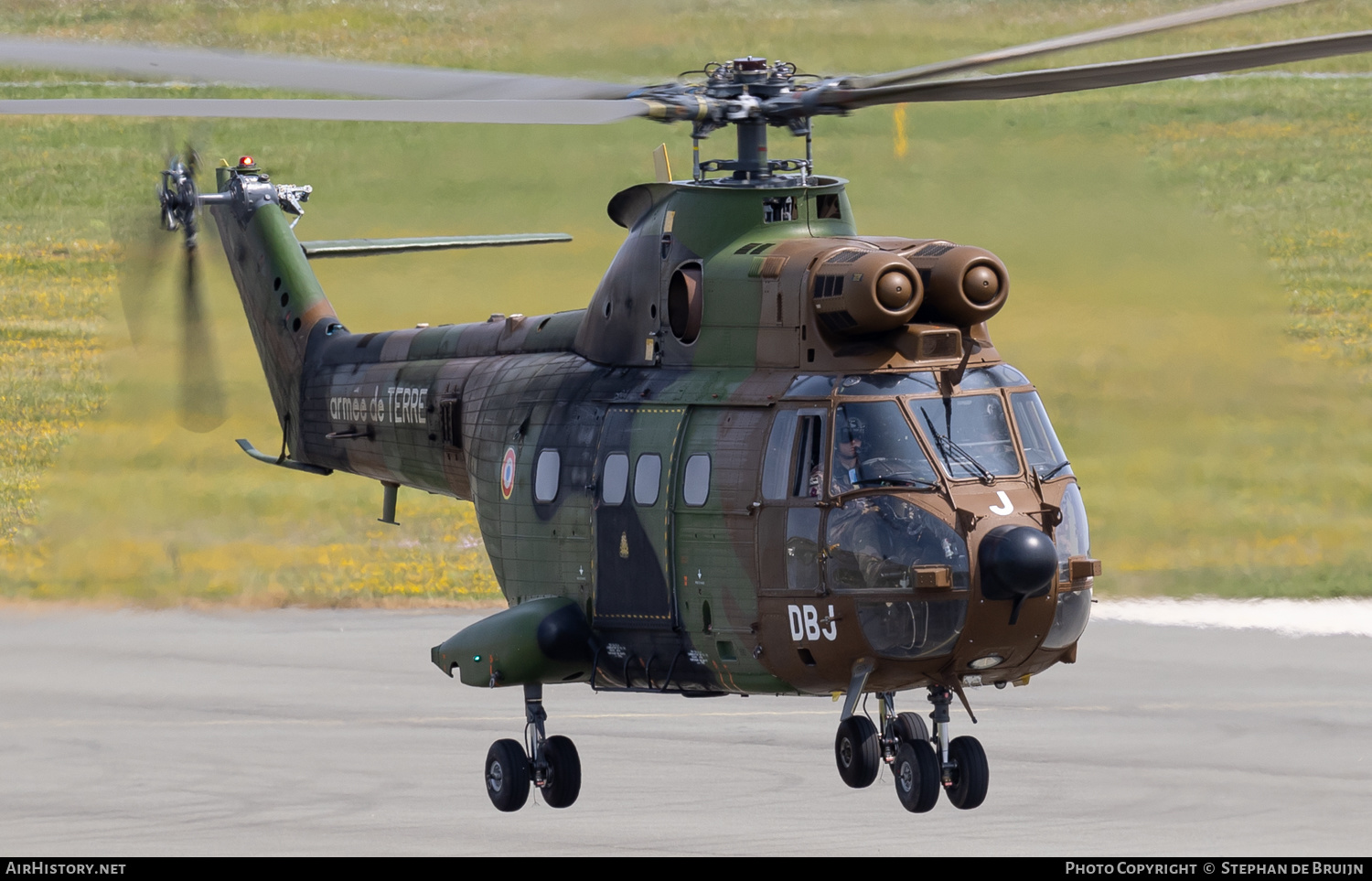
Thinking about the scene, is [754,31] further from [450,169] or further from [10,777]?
[10,777]

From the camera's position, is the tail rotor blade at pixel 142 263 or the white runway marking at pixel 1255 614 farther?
the white runway marking at pixel 1255 614

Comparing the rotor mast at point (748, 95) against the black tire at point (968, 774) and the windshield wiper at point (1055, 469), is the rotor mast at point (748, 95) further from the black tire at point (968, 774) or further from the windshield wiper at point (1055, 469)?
the black tire at point (968, 774)

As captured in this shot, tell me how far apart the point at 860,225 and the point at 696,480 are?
18.0m

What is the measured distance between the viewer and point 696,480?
14500mm

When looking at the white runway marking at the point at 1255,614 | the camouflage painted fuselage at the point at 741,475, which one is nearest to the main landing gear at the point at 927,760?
the camouflage painted fuselage at the point at 741,475

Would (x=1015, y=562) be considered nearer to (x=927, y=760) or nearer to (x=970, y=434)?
(x=970, y=434)

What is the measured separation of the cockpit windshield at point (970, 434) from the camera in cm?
1378

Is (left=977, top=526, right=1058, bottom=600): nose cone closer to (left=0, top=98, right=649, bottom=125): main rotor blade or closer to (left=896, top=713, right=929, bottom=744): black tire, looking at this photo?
(left=896, top=713, right=929, bottom=744): black tire

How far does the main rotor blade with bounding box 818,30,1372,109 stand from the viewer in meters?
11.3

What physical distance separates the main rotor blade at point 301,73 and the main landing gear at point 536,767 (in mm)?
4756

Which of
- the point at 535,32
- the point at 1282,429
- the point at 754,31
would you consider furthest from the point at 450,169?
the point at 1282,429

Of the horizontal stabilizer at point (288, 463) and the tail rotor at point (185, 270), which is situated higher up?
the tail rotor at point (185, 270)

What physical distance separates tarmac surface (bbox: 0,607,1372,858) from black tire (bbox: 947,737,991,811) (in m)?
1.22

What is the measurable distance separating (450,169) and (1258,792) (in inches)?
816
